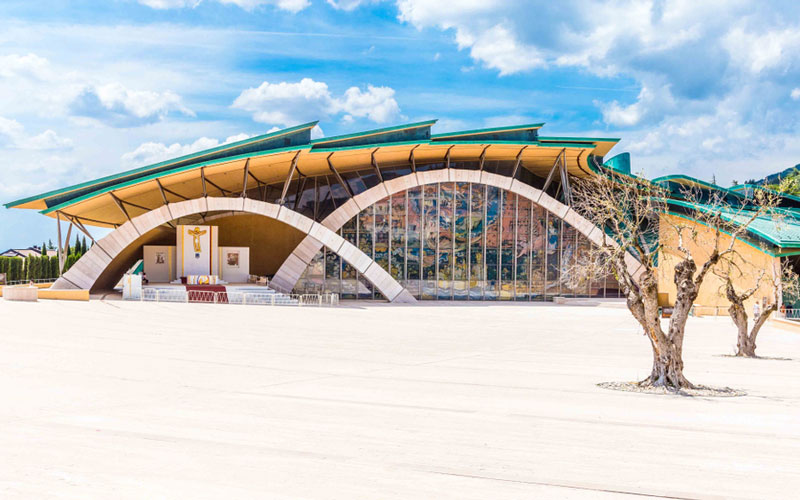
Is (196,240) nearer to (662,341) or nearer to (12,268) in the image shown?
(12,268)

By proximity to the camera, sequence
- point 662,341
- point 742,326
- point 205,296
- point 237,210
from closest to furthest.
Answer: point 662,341 → point 742,326 → point 205,296 → point 237,210

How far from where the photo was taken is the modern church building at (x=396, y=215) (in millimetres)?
46812

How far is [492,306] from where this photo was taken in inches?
1861

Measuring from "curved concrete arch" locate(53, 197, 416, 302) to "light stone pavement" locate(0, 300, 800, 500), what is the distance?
744 inches

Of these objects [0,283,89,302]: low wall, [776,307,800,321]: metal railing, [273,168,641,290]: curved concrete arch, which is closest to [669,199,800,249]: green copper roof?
[776,307,800,321]: metal railing

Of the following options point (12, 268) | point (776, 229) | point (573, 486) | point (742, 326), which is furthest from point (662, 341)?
point (12, 268)

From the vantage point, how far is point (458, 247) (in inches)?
2057

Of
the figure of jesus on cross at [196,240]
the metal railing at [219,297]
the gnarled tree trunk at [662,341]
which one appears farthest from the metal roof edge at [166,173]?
the gnarled tree trunk at [662,341]

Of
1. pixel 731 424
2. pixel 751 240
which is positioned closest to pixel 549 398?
pixel 731 424

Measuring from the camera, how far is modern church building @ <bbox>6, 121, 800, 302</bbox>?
46812 mm

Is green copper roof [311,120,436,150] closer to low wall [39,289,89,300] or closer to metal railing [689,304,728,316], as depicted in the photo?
low wall [39,289,89,300]

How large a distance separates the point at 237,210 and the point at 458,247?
15.8 metres

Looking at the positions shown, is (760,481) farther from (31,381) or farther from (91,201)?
(91,201)

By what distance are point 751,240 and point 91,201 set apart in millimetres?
39227
